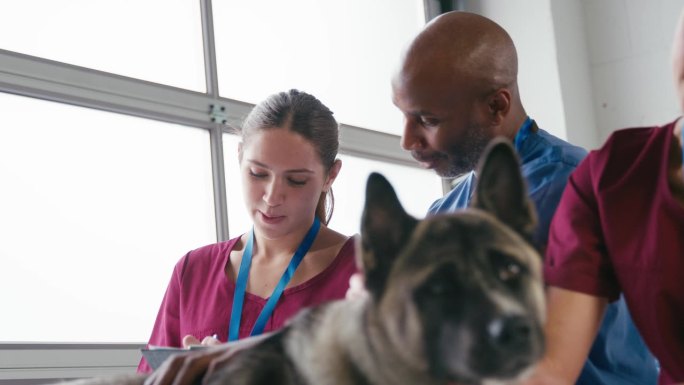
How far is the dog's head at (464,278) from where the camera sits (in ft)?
2.39

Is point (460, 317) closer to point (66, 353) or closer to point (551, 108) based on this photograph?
point (66, 353)

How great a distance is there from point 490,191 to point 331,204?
6.89 feet

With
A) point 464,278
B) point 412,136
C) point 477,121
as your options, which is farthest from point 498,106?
point 464,278

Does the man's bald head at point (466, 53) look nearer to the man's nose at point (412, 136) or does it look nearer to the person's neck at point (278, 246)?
the man's nose at point (412, 136)

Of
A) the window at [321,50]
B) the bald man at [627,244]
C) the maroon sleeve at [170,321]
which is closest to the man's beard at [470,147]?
the bald man at [627,244]

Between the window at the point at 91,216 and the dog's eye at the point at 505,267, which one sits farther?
the window at the point at 91,216

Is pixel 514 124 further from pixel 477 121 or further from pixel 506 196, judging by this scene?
pixel 506 196

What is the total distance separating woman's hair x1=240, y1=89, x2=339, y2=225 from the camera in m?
2.54

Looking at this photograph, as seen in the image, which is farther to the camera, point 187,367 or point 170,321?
point 170,321

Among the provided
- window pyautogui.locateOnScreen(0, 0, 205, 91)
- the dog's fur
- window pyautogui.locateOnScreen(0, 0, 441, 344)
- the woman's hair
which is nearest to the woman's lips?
the woman's hair

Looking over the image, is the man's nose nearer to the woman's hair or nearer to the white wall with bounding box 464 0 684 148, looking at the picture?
the woman's hair

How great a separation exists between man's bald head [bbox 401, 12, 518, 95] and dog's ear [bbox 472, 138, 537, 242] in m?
1.15

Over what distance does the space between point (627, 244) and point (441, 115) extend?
1.90 ft

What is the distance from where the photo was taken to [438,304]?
760 mm
